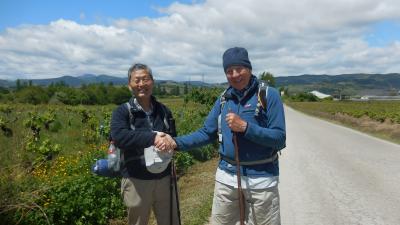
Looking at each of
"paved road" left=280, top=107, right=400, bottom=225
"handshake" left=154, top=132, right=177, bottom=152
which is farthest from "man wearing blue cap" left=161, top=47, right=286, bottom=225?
"paved road" left=280, top=107, right=400, bottom=225

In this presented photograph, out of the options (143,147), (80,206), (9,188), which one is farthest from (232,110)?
(80,206)

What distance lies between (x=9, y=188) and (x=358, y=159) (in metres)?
10.3

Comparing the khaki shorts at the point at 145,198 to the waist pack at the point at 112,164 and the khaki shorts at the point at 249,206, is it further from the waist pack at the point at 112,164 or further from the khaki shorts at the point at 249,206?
the khaki shorts at the point at 249,206

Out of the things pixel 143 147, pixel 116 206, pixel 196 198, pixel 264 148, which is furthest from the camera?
pixel 196 198

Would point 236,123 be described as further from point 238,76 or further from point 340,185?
point 340,185

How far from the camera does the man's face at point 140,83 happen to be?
3.74 metres

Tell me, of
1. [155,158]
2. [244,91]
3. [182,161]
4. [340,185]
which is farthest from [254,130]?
[182,161]

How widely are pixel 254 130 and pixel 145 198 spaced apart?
47.1 inches

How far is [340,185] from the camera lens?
9.02m

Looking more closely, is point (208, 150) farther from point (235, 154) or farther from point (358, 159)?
point (235, 154)

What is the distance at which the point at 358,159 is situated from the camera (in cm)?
1270

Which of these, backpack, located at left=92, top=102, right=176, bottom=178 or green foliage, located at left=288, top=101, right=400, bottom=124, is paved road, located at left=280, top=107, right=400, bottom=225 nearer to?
backpack, located at left=92, top=102, right=176, bottom=178

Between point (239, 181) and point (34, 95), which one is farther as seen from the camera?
point (34, 95)

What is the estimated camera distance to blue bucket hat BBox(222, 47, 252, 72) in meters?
3.39
